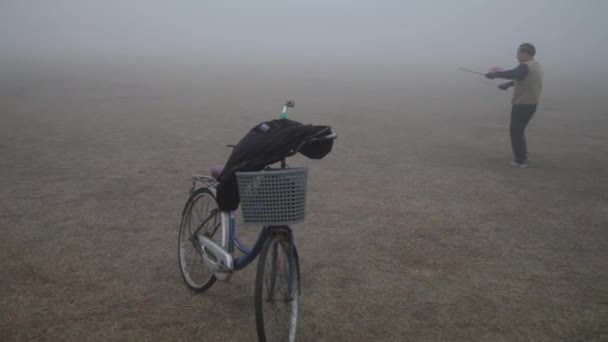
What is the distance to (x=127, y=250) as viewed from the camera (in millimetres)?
5020

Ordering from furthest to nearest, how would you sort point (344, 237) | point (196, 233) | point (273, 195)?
1. point (344, 237)
2. point (196, 233)
3. point (273, 195)

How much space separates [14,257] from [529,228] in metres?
5.40

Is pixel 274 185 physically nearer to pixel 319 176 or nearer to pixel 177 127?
pixel 319 176

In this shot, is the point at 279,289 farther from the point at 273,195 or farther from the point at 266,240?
the point at 273,195

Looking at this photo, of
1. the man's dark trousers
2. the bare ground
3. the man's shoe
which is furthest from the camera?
the man's shoe

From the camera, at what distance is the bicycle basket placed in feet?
10.1

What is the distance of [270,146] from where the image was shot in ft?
10.7

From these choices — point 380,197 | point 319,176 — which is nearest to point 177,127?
point 319,176

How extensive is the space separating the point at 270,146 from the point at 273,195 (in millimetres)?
340

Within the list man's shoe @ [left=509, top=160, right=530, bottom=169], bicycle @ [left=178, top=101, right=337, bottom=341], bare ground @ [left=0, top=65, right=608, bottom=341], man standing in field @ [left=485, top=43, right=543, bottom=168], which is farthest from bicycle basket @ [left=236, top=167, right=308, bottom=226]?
man's shoe @ [left=509, top=160, right=530, bottom=169]

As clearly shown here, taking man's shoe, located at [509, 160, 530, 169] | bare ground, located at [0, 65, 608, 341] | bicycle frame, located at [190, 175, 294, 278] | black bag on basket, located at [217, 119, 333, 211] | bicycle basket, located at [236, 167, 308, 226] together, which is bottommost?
bare ground, located at [0, 65, 608, 341]

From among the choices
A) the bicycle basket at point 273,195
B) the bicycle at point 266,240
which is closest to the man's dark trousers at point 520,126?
the bicycle at point 266,240

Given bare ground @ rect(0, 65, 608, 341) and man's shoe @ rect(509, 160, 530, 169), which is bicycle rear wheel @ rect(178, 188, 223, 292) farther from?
man's shoe @ rect(509, 160, 530, 169)

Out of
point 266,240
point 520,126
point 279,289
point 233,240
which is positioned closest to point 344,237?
point 233,240
